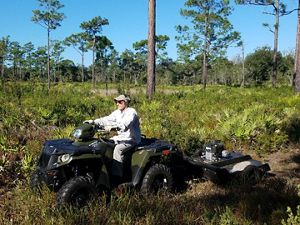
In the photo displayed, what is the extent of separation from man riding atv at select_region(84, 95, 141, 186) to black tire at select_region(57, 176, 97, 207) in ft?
2.51

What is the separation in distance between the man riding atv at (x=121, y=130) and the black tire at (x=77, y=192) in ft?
2.51

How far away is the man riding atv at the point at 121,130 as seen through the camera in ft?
20.3

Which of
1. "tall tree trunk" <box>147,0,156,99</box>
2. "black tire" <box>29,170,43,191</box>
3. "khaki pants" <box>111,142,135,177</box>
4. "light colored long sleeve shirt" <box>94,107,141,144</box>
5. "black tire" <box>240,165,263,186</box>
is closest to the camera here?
"black tire" <box>29,170,43,191</box>

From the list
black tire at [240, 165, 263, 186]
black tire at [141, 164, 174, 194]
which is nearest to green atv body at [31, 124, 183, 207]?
black tire at [141, 164, 174, 194]

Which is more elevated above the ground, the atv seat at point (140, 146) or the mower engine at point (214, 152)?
the atv seat at point (140, 146)

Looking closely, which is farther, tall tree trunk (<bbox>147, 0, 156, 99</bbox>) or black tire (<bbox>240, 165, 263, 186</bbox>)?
tall tree trunk (<bbox>147, 0, 156, 99</bbox>)

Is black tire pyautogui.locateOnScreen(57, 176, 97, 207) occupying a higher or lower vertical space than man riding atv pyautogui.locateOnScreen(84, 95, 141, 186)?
lower

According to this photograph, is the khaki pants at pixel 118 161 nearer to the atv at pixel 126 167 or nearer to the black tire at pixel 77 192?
the atv at pixel 126 167

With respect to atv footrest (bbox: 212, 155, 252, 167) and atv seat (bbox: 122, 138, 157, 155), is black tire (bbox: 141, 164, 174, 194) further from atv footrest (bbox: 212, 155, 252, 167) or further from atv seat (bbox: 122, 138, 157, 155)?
atv footrest (bbox: 212, 155, 252, 167)

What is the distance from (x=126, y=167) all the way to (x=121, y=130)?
0.61 meters

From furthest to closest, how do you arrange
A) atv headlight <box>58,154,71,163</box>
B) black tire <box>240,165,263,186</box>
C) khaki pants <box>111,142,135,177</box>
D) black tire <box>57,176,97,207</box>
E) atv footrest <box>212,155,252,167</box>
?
1. atv footrest <box>212,155,252,167</box>
2. black tire <box>240,165,263,186</box>
3. khaki pants <box>111,142,135,177</box>
4. atv headlight <box>58,154,71,163</box>
5. black tire <box>57,176,97,207</box>

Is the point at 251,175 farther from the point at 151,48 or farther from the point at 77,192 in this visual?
the point at 151,48

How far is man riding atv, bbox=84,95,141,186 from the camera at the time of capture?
243 inches

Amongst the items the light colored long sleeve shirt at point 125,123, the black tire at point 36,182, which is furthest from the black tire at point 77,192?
the light colored long sleeve shirt at point 125,123
